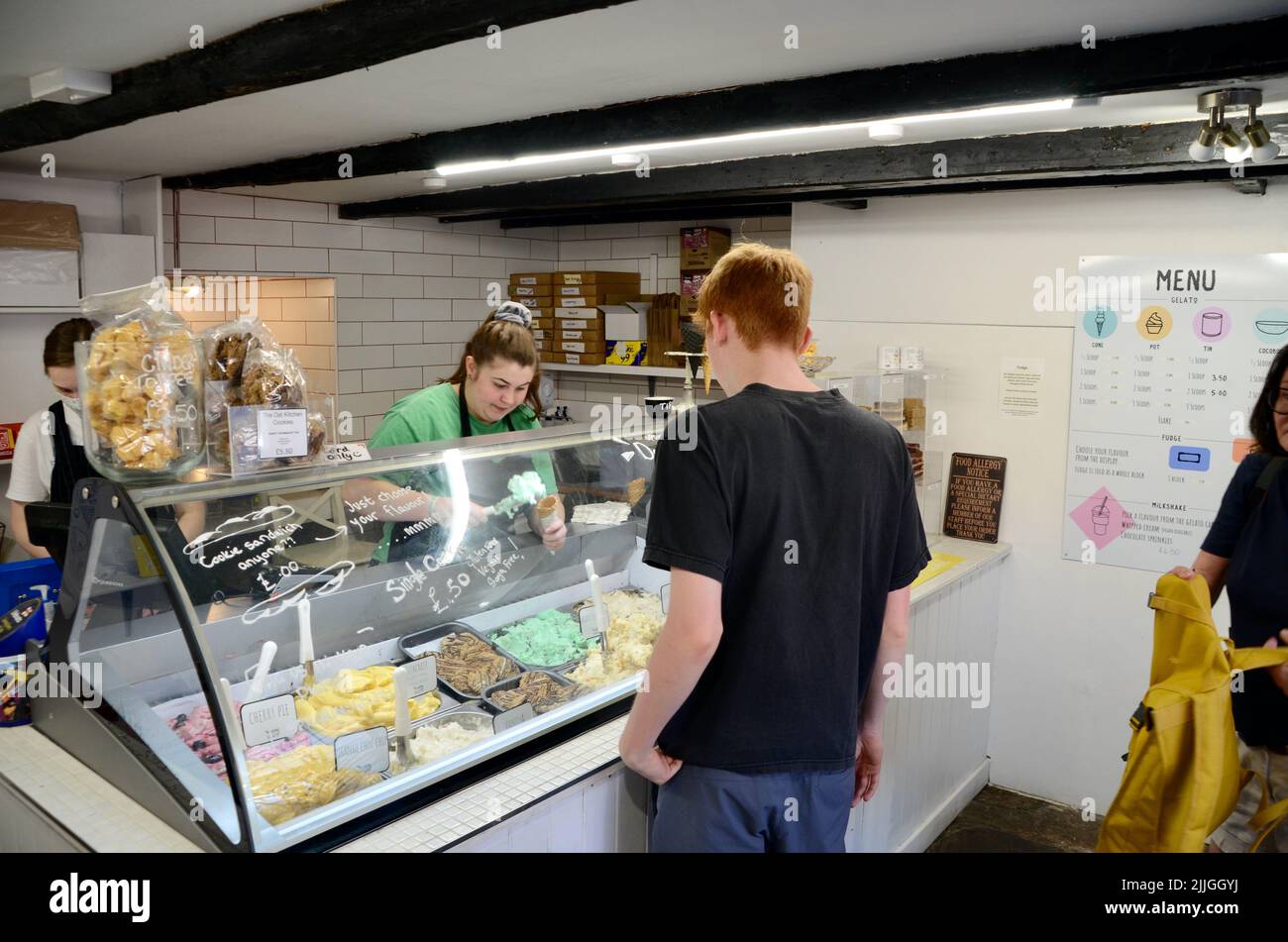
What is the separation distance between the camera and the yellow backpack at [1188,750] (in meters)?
2.12

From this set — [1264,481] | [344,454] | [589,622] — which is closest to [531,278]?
[589,622]

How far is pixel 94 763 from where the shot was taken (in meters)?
1.82

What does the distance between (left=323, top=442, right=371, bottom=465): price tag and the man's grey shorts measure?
1.00m

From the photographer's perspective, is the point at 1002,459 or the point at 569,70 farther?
the point at 1002,459

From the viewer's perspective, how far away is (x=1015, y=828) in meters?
3.95

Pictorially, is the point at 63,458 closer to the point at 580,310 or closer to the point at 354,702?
the point at 354,702

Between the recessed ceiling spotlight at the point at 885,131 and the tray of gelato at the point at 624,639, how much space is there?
1850 mm

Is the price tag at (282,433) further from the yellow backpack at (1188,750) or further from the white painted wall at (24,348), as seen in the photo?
the white painted wall at (24,348)

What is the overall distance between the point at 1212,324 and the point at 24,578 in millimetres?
4236

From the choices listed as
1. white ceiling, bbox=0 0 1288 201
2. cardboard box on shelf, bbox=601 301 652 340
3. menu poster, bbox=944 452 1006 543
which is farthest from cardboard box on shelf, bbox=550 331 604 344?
menu poster, bbox=944 452 1006 543

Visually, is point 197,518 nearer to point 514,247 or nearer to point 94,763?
point 94,763

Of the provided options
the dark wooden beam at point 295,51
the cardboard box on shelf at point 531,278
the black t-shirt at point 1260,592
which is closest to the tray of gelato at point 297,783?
the dark wooden beam at point 295,51
